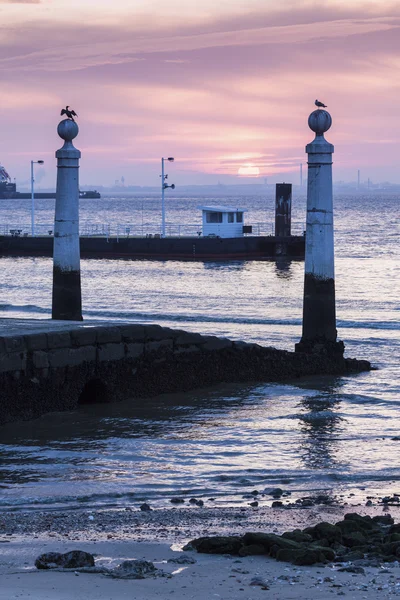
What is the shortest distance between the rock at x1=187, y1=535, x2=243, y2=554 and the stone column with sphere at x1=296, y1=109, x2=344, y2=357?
31.4ft

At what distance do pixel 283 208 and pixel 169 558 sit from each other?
52.6 metres

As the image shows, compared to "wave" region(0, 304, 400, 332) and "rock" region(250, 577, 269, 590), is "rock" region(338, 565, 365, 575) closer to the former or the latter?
"rock" region(250, 577, 269, 590)

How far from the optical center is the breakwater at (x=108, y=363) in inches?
503

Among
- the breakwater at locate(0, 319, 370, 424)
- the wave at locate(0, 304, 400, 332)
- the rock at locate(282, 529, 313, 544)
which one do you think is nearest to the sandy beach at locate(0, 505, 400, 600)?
the rock at locate(282, 529, 313, 544)

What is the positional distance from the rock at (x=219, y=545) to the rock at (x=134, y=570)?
0.53 meters

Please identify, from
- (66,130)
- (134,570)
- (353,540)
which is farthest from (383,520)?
(66,130)

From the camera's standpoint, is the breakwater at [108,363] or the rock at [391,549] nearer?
the rock at [391,549]

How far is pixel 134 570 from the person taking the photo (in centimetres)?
697

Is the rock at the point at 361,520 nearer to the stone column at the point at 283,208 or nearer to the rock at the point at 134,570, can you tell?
the rock at the point at 134,570

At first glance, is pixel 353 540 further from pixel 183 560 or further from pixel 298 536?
pixel 183 560

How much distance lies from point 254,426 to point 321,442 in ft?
3.55

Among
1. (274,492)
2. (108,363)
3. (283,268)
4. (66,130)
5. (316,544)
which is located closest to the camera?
(316,544)

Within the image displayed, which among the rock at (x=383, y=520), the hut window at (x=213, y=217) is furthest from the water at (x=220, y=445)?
the hut window at (x=213, y=217)

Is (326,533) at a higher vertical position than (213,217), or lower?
lower
